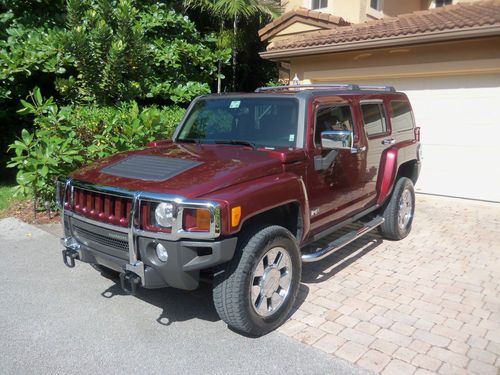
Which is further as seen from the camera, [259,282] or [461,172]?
[461,172]

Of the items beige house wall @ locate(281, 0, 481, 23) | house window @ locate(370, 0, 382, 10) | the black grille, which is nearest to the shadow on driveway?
the black grille

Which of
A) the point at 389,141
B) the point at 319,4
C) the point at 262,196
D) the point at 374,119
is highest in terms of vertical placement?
the point at 319,4

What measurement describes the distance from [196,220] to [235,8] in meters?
8.14

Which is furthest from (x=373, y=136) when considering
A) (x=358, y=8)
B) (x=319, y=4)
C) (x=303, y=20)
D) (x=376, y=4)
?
(x=376, y=4)

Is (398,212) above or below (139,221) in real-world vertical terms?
below

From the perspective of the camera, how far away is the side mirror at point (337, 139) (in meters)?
3.86

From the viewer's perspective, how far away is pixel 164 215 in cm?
317

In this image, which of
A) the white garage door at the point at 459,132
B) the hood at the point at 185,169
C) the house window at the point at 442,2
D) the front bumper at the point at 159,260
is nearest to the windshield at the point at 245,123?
the hood at the point at 185,169

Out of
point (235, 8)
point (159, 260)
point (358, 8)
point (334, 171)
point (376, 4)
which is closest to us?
point (159, 260)

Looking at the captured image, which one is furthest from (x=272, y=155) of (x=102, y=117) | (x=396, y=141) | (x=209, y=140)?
(x=102, y=117)

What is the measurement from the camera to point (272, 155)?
3.78 meters

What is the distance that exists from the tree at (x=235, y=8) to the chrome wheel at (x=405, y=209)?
6240mm

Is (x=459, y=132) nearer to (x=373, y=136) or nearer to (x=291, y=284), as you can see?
(x=373, y=136)

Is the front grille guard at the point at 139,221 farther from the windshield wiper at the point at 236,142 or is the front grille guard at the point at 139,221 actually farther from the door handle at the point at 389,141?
the door handle at the point at 389,141
